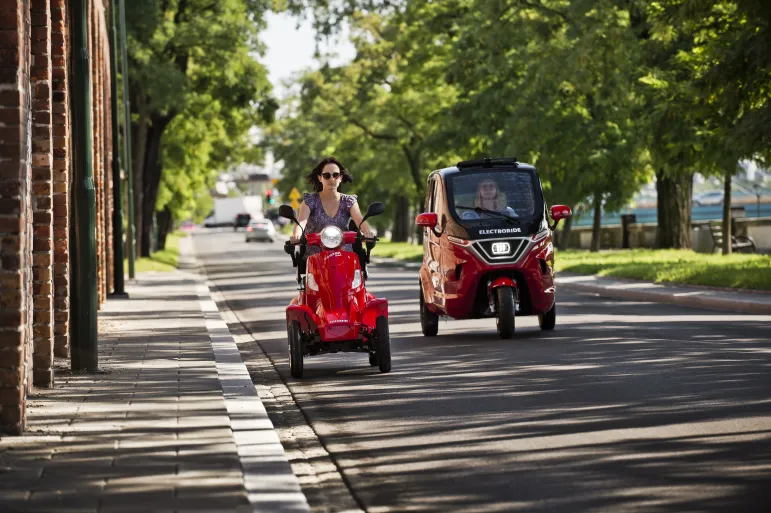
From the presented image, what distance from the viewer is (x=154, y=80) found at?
43.9 meters

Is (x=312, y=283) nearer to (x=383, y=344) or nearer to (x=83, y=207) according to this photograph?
(x=383, y=344)

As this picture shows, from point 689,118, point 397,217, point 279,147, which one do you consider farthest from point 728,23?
point 279,147

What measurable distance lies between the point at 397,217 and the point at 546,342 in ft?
207

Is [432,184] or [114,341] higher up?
[432,184]

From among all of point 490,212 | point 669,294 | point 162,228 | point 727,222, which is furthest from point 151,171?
point 490,212

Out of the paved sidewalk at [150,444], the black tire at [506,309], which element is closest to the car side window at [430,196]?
the black tire at [506,309]

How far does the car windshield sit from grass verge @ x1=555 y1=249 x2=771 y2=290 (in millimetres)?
8146

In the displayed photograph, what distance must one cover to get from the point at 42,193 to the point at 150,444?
457 centimetres

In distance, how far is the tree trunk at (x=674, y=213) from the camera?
41531 millimetres

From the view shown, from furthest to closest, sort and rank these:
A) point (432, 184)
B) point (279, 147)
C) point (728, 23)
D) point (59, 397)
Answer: point (279, 147), point (728, 23), point (432, 184), point (59, 397)

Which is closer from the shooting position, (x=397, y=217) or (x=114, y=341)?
(x=114, y=341)

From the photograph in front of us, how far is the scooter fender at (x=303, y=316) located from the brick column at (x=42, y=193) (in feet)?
6.94

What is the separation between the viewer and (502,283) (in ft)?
55.9

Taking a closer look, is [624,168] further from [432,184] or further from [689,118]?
[432,184]
